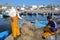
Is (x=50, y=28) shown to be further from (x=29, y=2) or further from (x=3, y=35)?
(x=3, y=35)

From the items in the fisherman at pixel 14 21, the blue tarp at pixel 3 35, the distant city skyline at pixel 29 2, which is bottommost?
the blue tarp at pixel 3 35

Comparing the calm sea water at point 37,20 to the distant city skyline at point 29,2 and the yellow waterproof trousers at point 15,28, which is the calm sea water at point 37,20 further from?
the distant city skyline at point 29,2

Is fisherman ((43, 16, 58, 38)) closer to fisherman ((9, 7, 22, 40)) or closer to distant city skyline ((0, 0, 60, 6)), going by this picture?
distant city skyline ((0, 0, 60, 6))

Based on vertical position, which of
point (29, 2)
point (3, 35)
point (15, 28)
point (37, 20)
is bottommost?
point (3, 35)

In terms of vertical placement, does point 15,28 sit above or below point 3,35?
above

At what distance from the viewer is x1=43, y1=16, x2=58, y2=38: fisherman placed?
3178 mm

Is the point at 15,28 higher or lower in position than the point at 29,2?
lower

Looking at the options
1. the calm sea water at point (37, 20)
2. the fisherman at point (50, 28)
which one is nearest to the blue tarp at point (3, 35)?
the calm sea water at point (37, 20)

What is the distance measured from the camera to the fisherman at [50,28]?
3.18m

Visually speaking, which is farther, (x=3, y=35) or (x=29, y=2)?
(x=29, y=2)

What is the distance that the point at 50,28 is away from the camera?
10.4ft

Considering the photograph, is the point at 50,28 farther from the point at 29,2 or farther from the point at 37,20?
the point at 29,2

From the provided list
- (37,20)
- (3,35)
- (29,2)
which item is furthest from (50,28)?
(3,35)

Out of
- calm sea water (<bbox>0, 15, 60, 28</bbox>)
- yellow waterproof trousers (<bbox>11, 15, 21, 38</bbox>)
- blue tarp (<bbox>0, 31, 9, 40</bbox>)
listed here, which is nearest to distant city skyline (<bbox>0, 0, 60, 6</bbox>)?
calm sea water (<bbox>0, 15, 60, 28</bbox>)
